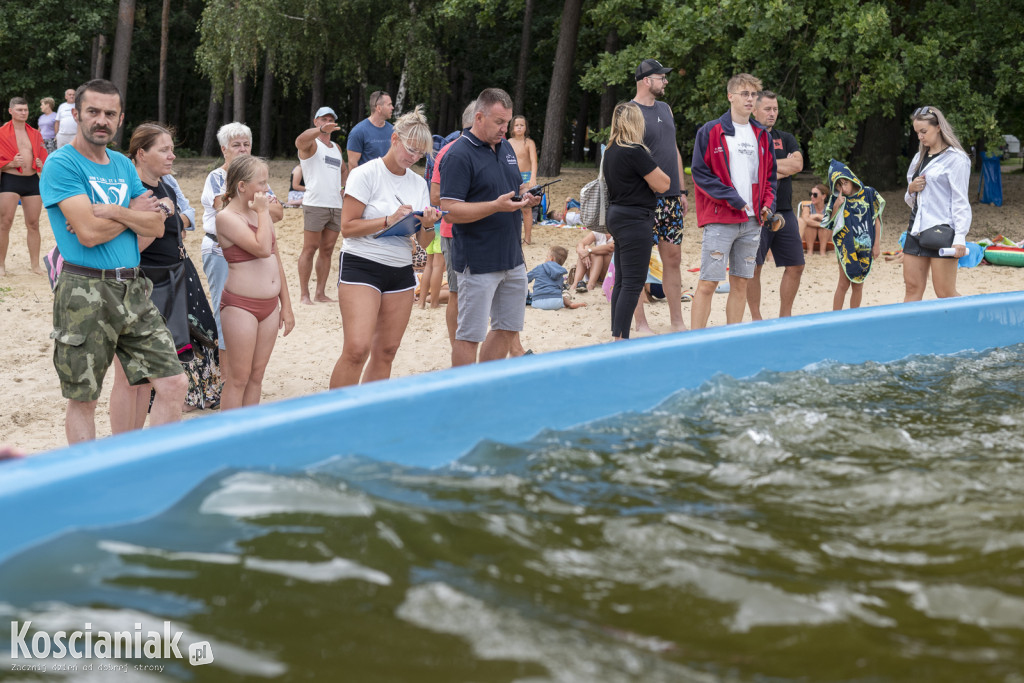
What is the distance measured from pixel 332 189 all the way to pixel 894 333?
4888mm

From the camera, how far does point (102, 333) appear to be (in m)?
3.79

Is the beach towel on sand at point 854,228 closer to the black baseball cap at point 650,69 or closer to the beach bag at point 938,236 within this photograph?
the beach bag at point 938,236

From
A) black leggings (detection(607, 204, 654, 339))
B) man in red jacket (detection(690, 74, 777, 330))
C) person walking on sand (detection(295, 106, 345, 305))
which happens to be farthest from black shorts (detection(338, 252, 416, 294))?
person walking on sand (detection(295, 106, 345, 305))

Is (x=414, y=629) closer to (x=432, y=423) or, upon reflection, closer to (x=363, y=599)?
(x=363, y=599)

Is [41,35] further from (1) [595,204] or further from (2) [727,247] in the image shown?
(2) [727,247]

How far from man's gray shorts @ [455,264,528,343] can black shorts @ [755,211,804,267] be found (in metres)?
2.47

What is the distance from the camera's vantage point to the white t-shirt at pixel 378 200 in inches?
184

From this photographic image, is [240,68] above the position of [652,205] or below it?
above

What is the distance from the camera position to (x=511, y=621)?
7.25 ft

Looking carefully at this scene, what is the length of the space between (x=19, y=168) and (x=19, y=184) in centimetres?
20

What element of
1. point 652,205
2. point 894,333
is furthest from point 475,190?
point 894,333

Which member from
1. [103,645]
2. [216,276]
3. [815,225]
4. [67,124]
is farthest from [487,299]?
[67,124]

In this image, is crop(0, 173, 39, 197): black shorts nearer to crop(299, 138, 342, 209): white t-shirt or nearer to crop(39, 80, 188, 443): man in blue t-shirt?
crop(299, 138, 342, 209): white t-shirt

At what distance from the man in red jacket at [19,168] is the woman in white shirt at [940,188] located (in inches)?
287
